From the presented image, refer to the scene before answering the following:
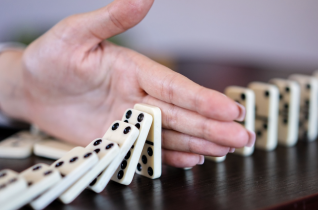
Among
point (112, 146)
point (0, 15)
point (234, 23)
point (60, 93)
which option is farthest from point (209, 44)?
point (112, 146)

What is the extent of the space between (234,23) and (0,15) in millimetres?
3364

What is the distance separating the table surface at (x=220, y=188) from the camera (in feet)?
2.38

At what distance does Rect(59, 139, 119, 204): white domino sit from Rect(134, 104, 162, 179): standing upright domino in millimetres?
126

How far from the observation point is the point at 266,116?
4.01 ft

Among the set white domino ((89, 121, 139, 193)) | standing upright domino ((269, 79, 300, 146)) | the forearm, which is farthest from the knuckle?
the forearm

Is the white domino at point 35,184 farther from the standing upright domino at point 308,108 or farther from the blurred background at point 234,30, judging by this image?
the blurred background at point 234,30

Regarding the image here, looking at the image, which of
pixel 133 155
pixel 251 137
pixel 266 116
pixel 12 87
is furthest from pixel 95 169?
pixel 12 87

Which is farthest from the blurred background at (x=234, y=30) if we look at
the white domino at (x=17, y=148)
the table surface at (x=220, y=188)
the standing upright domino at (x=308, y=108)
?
the table surface at (x=220, y=188)

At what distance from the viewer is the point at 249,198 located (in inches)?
29.6

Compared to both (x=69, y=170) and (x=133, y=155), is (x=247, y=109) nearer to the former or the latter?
(x=133, y=155)

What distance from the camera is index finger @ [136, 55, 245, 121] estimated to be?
2.50 feet

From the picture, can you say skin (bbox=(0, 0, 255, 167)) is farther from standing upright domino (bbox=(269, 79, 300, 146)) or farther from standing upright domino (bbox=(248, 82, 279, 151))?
standing upright domino (bbox=(269, 79, 300, 146))

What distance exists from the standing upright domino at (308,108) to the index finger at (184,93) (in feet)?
2.38

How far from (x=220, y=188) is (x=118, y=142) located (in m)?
0.28
